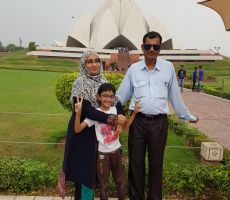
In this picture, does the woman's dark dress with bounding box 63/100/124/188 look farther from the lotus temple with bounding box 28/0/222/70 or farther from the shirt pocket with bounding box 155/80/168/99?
the lotus temple with bounding box 28/0/222/70

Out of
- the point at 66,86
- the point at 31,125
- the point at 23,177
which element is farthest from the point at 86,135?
the point at 31,125

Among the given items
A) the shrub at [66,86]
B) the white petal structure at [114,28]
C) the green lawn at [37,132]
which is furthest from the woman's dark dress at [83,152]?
the white petal structure at [114,28]

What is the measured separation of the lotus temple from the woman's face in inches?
1286

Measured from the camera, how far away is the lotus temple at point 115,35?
35656 millimetres

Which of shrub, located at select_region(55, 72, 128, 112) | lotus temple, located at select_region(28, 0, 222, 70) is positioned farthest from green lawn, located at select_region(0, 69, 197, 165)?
lotus temple, located at select_region(28, 0, 222, 70)

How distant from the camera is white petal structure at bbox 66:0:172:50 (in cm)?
4006

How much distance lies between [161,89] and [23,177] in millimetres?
1605

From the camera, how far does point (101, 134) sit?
2.55 meters

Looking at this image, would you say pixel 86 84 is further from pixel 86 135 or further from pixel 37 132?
pixel 37 132

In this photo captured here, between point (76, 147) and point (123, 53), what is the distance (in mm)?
29820

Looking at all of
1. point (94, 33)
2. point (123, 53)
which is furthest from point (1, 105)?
point (94, 33)

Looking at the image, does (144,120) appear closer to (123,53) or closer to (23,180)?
(23,180)

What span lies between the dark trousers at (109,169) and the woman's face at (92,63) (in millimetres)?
650

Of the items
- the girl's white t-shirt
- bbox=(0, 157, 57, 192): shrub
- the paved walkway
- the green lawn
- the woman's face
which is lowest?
the paved walkway
